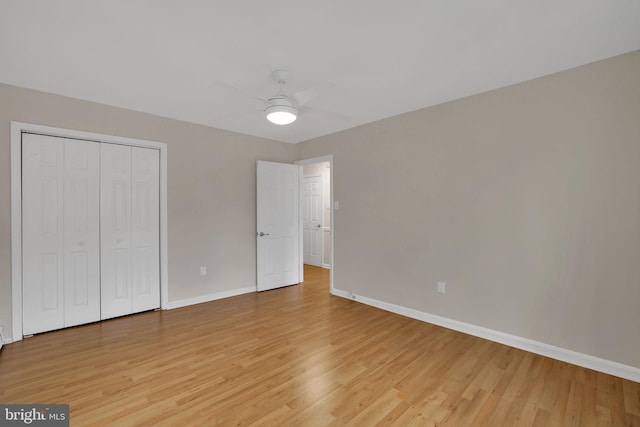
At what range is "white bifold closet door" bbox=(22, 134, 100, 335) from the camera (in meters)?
2.95

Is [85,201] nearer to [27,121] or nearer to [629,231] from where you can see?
[27,121]

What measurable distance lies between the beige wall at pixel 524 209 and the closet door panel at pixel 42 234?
3614 millimetres

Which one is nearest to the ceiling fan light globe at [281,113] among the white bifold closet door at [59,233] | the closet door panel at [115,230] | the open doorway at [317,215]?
the closet door panel at [115,230]

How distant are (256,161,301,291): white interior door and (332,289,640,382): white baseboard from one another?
1.81 metres

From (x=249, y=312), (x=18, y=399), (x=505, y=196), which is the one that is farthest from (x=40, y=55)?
(x=505, y=196)

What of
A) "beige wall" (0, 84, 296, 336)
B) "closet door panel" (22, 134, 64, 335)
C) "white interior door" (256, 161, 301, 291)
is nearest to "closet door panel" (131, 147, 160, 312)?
"beige wall" (0, 84, 296, 336)

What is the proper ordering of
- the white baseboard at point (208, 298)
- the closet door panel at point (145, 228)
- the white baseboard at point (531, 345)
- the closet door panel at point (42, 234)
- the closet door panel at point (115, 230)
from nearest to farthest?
the white baseboard at point (531, 345) → the closet door panel at point (42, 234) → the closet door panel at point (115, 230) → the closet door panel at point (145, 228) → the white baseboard at point (208, 298)

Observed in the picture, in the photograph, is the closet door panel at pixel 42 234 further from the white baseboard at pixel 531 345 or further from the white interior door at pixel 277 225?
the white baseboard at pixel 531 345

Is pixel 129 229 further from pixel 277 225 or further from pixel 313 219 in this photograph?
pixel 313 219

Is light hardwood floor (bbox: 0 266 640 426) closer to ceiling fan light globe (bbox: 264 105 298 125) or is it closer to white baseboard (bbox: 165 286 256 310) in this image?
white baseboard (bbox: 165 286 256 310)

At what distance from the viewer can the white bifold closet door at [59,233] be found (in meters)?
2.95

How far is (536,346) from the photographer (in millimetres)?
2633

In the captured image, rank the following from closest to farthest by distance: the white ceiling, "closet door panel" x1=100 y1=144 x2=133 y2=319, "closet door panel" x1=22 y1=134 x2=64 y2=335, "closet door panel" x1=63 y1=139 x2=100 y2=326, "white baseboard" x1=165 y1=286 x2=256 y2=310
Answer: the white ceiling → "closet door panel" x1=22 y1=134 x2=64 y2=335 → "closet door panel" x1=63 y1=139 x2=100 y2=326 → "closet door panel" x1=100 y1=144 x2=133 y2=319 → "white baseboard" x1=165 y1=286 x2=256 y2=310

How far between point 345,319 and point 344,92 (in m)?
2.54
